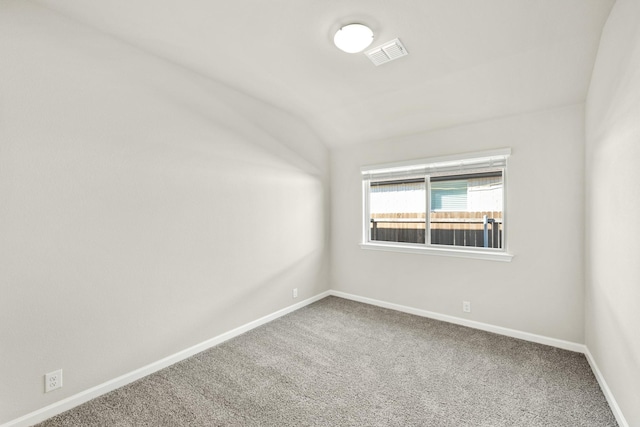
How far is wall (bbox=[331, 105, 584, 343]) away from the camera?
2697 millimetres

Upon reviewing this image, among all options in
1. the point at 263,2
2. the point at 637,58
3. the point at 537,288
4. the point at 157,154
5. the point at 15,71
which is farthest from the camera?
the point at 537,288

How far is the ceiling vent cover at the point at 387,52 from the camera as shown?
7.54 ft

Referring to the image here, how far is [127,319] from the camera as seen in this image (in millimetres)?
2266

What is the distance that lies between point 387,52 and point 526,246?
2.33 meters

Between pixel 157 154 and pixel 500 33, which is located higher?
pixel 500 33

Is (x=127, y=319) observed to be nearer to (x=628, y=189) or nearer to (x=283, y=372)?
(x=283, y=372)

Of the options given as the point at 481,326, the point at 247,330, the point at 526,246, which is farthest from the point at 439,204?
the point at 247,330

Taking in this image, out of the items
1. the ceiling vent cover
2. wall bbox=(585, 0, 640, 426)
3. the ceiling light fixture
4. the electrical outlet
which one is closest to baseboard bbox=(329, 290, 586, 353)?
wall bbox=(585, 0, 640, 426)

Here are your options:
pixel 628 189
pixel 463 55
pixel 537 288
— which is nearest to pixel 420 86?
pixel 463 55

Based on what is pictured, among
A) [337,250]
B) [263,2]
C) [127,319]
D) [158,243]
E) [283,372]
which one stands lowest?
[283,372]

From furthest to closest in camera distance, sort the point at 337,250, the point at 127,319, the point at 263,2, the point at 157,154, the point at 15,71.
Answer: the point at 337,250
the point at 157,154
the point at 127,319
the point at 263,2
the point at 15,71

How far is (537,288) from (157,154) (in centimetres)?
379

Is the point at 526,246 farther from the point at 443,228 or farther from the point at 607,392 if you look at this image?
the point at 607,392

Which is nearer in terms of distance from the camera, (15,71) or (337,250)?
(15,71)
